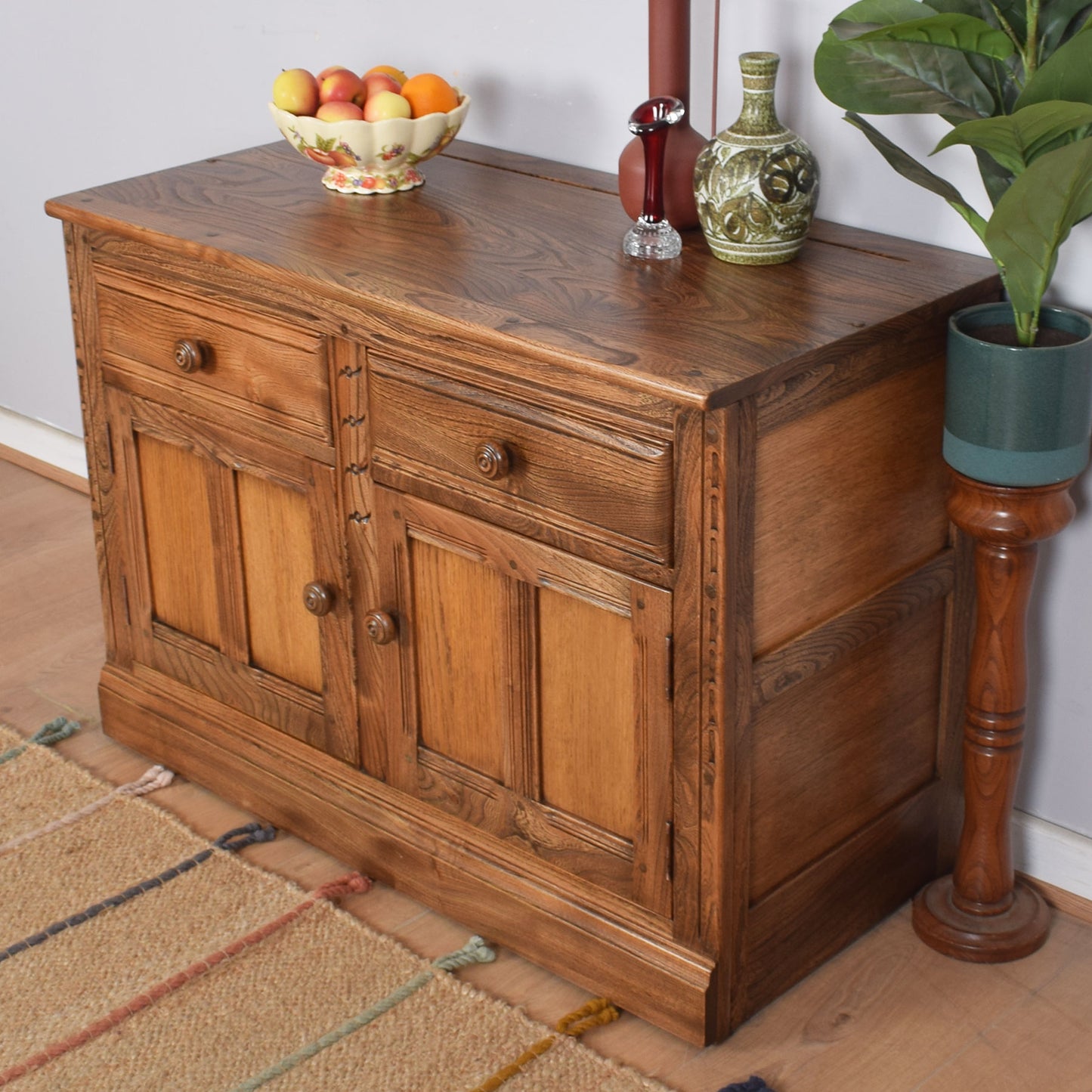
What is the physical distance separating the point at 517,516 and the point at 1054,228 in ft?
2.01

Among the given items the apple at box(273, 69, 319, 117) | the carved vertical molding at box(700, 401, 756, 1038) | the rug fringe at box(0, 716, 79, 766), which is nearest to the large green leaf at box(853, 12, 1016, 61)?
Answer: the carved vertical molding at box(700, 401, 756, 1038)

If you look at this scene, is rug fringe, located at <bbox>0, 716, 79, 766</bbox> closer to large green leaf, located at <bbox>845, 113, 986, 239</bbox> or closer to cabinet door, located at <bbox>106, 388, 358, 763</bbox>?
cabinet door, located at <bbox>106, 388, 358, 763</bbox>

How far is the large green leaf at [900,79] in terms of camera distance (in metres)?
1.55

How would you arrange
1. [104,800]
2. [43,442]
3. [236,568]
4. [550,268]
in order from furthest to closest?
1. [43,442]
2. [104,800]
3. [236,568]
4. [550,268]

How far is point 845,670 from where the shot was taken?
69.1 inches

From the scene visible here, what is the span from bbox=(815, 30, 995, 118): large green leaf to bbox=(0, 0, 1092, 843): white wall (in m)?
0.23

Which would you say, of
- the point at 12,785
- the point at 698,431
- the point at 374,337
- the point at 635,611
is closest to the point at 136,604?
the point at 12,785

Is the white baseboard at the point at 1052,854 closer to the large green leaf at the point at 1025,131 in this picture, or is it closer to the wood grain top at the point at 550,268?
the wood grain top at the point at 550,268

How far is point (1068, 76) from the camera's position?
1.43 meters

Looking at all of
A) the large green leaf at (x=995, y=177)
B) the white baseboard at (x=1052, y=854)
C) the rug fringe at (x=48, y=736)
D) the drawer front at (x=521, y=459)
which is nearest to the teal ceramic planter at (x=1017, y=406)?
the large green leaf at (x=995, y=177)

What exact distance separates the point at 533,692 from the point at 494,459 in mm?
287

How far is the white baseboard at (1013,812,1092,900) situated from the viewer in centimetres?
197

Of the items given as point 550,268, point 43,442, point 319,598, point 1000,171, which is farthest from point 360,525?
point 43,442

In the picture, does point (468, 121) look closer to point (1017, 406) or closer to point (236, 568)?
point (236, 568)
